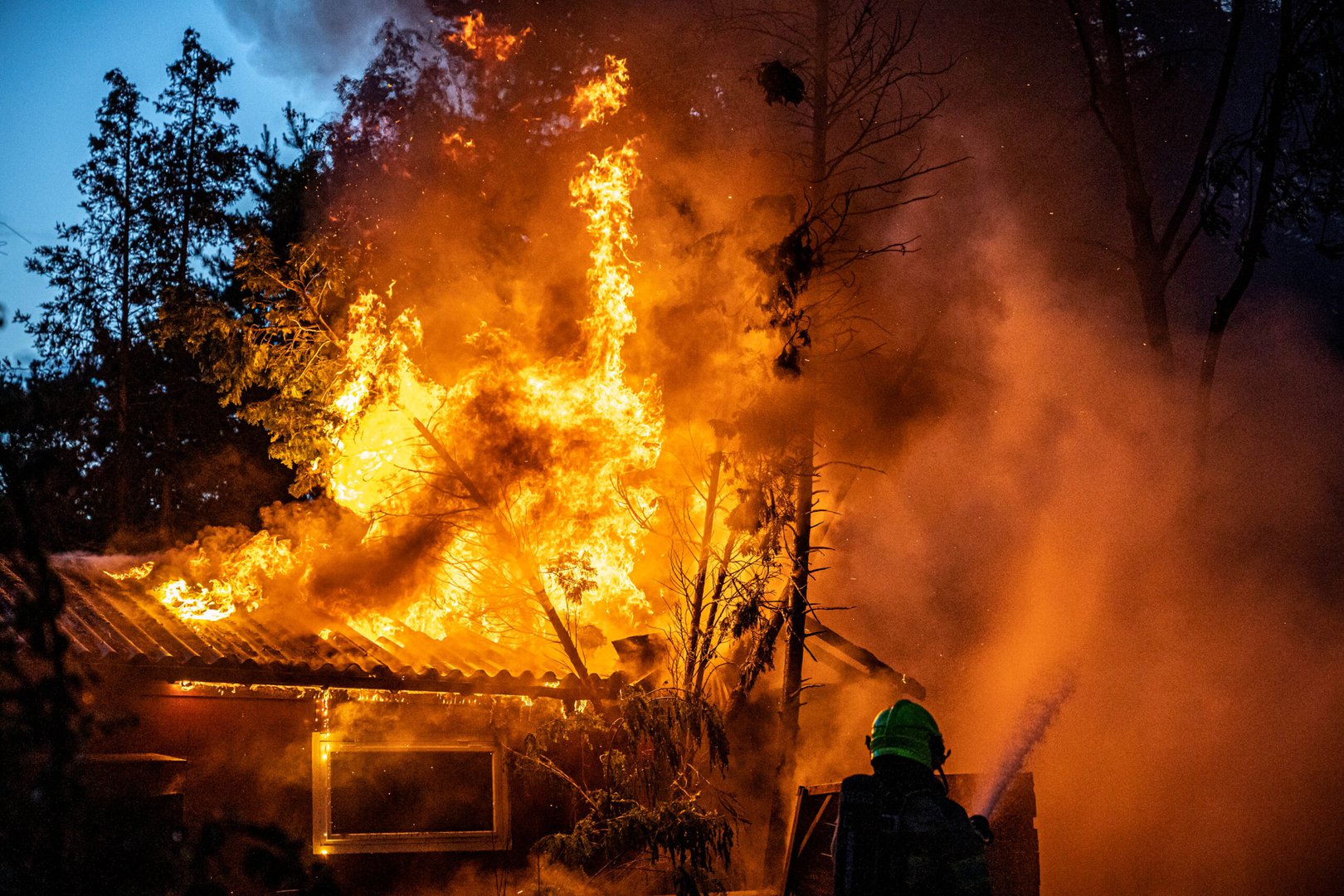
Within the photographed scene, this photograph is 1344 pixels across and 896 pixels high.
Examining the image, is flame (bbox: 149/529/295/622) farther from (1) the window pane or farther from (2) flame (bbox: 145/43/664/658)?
(1) the window pane

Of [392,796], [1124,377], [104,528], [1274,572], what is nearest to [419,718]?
Answer: [392,796]

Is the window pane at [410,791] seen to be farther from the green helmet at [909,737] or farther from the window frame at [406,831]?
the green helmet at [909,737]

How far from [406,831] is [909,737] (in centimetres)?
593

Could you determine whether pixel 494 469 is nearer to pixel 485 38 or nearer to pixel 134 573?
pixel 134 573

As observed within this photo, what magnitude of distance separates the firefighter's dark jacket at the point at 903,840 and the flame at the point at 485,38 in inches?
450

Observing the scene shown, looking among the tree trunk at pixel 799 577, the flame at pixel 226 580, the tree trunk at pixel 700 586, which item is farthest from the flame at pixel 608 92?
the flame at pixel 226 580

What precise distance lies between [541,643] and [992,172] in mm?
9262

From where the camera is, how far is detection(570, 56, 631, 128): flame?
12477 millimetres

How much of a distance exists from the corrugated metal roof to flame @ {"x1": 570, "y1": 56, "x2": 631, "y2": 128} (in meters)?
6.34

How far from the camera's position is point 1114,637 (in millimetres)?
13719

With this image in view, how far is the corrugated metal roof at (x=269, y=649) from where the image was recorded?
8.30 metres

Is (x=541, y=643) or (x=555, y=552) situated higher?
(x=555, y=552)

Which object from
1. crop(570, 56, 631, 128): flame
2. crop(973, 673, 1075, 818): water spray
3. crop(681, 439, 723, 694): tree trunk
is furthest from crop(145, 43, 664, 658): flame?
crop(973, 673, 1075, 818): water spray

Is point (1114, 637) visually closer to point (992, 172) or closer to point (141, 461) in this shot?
point (992, 172)
